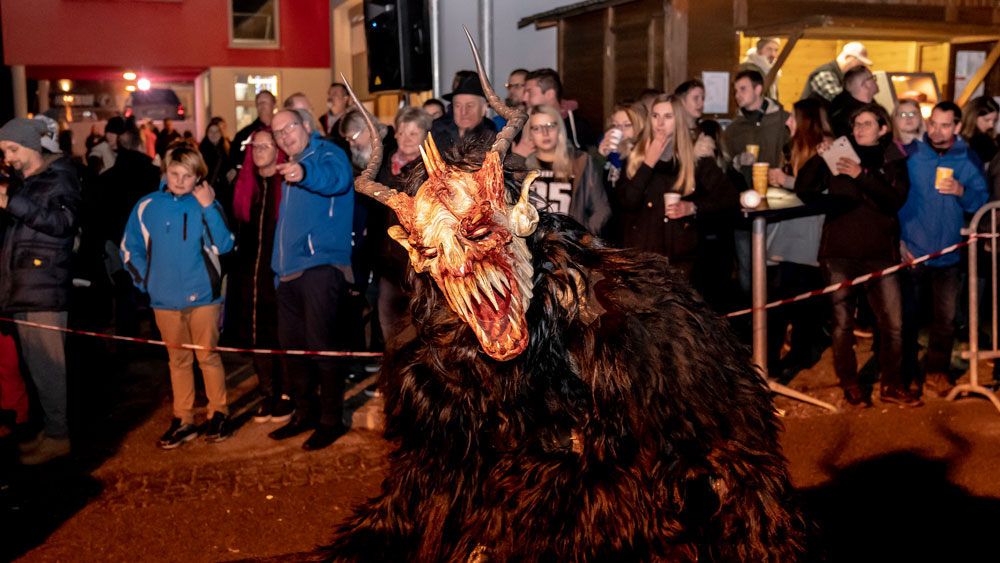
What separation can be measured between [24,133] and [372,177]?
4.29 metres

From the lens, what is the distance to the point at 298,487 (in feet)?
19.4

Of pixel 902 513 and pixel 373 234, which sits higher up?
pixel 373 234

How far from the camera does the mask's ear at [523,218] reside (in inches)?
109

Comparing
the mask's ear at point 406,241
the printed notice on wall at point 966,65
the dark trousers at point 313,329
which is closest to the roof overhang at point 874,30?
the printed notice on wall at point 966,65

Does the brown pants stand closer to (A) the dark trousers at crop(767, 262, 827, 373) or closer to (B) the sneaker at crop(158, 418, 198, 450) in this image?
(B) the sneaker at crop(158, 418, 198, 450)

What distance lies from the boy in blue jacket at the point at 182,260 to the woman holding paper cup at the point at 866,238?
4.28 metres

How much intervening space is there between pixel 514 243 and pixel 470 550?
0.90 m

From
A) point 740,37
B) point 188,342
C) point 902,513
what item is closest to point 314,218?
point 188,342

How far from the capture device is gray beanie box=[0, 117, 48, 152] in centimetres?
639

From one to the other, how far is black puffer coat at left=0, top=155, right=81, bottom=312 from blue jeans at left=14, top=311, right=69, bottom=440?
0.25ft

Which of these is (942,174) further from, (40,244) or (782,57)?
(40,244)

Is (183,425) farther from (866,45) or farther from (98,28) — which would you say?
(98,28)

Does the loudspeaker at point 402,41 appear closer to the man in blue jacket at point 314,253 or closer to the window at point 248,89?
the man in blue jacket at point 314,253

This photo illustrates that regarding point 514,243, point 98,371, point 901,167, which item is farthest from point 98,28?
point 514,243
